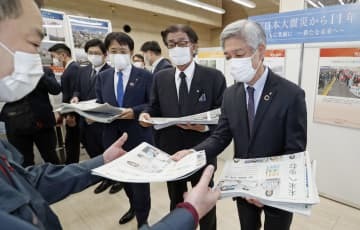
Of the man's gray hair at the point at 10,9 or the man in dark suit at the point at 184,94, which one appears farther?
the man in dark suit at the point at 184,94

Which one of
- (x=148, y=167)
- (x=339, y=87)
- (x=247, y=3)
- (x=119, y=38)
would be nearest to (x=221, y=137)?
(x=148, y=167)

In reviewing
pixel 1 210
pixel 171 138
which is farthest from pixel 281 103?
pixel 1 210

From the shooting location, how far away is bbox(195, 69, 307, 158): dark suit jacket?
1.09m

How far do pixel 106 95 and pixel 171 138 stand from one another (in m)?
0.71

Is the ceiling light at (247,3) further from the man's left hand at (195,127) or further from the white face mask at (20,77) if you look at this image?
the white face mask at (20,77)

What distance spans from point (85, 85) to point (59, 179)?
1952mm

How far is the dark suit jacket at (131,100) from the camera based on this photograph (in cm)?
192

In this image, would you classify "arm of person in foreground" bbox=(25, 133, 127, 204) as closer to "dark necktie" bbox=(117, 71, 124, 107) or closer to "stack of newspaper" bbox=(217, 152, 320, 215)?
"stack of newspaper" bbox=(217, 152, 320, 215)

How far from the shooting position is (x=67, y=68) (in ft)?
9.38

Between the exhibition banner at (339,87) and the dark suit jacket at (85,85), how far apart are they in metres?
2.40

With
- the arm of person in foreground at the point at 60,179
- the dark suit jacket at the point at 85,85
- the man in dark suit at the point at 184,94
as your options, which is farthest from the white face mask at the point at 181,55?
the dark suit jacket at the point at 85,85

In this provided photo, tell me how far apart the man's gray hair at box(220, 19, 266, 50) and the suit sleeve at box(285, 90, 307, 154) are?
0.33 metres

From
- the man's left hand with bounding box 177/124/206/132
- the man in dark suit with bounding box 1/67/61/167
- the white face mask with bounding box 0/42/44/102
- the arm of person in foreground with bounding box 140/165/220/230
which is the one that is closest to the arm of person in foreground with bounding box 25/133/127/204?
the white face mask with bounding box 0/42/44/102

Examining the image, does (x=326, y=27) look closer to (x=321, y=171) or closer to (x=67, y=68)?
(x=321, y=171)
